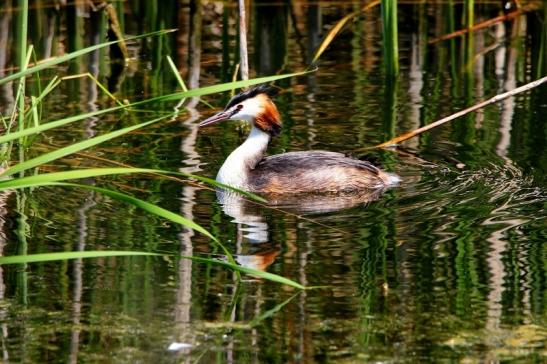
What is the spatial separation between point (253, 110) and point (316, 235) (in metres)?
1.92

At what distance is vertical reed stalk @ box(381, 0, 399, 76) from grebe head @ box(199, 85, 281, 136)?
1.58 m

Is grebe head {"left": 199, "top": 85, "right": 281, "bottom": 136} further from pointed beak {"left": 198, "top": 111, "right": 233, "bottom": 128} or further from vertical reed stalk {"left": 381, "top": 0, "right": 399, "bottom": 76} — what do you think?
vertical reed stalk {"left": 381, "top": 0, "right": 399, "bottom": 76}

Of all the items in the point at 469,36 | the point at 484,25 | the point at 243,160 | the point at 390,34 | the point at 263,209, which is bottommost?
the point at 263,209

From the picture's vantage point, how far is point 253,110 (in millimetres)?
8023

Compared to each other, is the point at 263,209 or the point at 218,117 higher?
the point at 218,117

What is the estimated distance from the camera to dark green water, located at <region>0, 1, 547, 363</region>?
4.77m

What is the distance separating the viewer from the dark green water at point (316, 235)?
4773mm

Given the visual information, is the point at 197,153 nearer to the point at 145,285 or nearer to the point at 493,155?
the point at 493,155

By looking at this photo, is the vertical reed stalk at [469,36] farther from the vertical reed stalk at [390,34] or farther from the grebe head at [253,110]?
the grebe head at [253,110]

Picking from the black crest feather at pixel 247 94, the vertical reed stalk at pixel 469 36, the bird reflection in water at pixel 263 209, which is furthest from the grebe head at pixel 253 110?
the vertical reed stalk at pixel 469 36

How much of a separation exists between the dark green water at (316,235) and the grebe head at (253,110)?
315mm

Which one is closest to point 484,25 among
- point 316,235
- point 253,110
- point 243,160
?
point 253,110

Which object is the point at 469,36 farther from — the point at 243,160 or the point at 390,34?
the point at 243,160

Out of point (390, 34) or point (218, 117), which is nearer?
point (218, 117)
